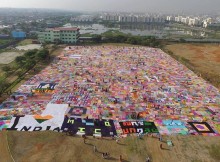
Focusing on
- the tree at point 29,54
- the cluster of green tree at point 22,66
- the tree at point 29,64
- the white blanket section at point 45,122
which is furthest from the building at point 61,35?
the white blanket section at point 45,122

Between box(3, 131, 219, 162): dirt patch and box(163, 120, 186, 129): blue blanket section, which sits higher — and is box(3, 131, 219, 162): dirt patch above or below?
below

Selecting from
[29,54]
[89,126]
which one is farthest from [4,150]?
[29,54]

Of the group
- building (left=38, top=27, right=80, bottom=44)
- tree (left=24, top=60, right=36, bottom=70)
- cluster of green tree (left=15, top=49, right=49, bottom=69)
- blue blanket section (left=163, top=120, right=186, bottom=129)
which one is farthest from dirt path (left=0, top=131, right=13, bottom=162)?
building (left=38, top=27, right=80, bottom=44)

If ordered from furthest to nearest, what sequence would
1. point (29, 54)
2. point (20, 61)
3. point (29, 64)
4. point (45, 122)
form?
point (29, 54)
point (20, 61)
point (29, 64)
point (45, 122)

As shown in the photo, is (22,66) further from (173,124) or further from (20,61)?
(173,124)

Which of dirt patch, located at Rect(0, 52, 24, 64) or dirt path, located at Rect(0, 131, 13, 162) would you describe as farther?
dirt patch, located at Rect(0, 52, 24, 64)

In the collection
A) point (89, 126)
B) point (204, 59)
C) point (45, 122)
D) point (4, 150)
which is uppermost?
point (204, 59)

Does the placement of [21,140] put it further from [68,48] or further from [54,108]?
[68,48]

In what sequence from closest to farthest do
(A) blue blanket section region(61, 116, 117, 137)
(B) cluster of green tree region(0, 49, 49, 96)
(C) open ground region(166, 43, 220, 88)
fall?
(A) blue blanket section region(61, 116, 117, 137), (B) cluster of green tree region(0, 49, 49, 96), (C) open ground region(166, 43, 220, 88)

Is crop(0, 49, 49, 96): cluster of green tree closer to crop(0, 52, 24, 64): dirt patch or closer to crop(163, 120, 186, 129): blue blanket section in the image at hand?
crop(0, 52, 24, 64): dirt patch
